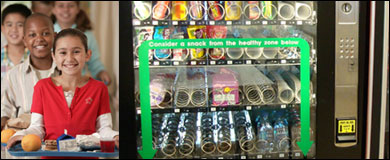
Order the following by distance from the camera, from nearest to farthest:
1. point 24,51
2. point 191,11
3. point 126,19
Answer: point 24,51 → point 126,19 → point 191,11

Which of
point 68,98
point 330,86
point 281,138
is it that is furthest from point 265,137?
point 68,98

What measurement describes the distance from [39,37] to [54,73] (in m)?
0.18

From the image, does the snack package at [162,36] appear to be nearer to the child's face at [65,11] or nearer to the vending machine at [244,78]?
the vending machine at [244,78]

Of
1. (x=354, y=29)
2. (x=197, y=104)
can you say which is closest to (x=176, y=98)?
(x=197, y=104)

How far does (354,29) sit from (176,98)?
3.45 feet

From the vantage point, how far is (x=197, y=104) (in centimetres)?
262

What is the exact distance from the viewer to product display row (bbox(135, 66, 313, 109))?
2.62 meters

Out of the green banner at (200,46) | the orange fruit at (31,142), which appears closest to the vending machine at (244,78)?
the green banner at (200,46)

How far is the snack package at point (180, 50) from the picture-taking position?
2.60 metres

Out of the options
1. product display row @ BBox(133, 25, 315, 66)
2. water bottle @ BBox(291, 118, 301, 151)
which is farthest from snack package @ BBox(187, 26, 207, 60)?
water bottle @ BBox(291, 118, 301, 151)

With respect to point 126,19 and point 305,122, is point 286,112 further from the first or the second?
point 126,19

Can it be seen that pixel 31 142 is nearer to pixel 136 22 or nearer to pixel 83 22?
pixel 83 22

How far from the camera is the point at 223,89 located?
265cm

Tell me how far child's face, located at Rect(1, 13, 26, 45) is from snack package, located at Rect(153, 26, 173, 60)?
70cm
